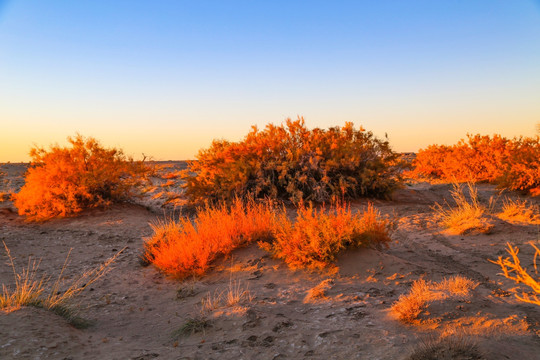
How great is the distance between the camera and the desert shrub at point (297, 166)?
1196 cm

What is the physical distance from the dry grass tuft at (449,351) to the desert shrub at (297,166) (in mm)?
8524

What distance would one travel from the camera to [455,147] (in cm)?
2047

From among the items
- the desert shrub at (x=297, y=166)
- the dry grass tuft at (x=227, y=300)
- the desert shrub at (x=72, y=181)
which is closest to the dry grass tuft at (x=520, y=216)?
the desert shrub at (x=297, y=166)

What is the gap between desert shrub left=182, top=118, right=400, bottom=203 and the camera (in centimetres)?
1196

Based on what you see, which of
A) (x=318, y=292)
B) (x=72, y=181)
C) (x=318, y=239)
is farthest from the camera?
(x=72, y=181)

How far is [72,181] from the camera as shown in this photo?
11766 mm

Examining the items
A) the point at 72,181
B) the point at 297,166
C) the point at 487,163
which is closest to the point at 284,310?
the point at 297,166

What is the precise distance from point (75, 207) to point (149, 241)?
5558 mm

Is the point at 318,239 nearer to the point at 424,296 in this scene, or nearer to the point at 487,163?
the point at 424,296

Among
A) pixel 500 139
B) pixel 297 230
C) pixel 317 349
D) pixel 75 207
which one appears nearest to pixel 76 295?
pixel 297 230

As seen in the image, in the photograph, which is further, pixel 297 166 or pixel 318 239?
pixel 297 166

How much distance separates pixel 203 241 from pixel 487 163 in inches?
660

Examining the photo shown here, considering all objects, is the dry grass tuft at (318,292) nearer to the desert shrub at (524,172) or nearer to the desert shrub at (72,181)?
the desert shrub at (72,181)

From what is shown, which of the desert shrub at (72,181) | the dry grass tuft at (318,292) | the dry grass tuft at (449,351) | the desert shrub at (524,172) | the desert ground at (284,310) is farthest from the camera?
the desert shrub at (524,172)
